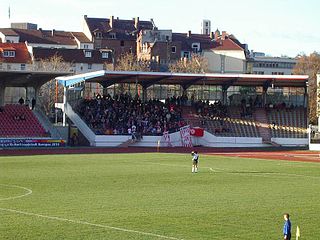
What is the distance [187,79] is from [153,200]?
4784 centimetres

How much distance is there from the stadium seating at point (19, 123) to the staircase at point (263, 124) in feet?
67.3

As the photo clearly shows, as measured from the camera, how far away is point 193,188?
30750mm

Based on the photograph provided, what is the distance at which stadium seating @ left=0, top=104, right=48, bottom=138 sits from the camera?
62.6 meters

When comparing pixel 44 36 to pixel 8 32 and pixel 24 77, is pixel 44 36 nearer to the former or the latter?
pixel 8 32

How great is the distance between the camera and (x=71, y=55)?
11838cm

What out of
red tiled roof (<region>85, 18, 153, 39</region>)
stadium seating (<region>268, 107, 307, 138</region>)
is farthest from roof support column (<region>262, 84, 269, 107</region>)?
red tiled roof (<region>85, 18, 153, 39</region>)

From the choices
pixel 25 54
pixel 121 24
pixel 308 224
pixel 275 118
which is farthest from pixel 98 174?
pixel 121 24

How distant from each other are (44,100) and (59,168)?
5357cm

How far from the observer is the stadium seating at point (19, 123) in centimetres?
6262

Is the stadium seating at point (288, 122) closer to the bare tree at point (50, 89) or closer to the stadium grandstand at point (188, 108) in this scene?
the stadium grandstand at point (188, 108)

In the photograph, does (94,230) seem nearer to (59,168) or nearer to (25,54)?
(59,168)

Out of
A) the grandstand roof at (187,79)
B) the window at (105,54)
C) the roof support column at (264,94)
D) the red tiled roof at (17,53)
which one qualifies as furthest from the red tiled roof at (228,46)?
the grandstand roof at (187,79)

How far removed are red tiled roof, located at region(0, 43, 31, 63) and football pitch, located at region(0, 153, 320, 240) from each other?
229 feet

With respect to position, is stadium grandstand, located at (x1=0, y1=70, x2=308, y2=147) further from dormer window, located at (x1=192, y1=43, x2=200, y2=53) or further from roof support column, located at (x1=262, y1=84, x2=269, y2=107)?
dormer window, located at (x1=192, y1=43, x2=200, y2=53)
